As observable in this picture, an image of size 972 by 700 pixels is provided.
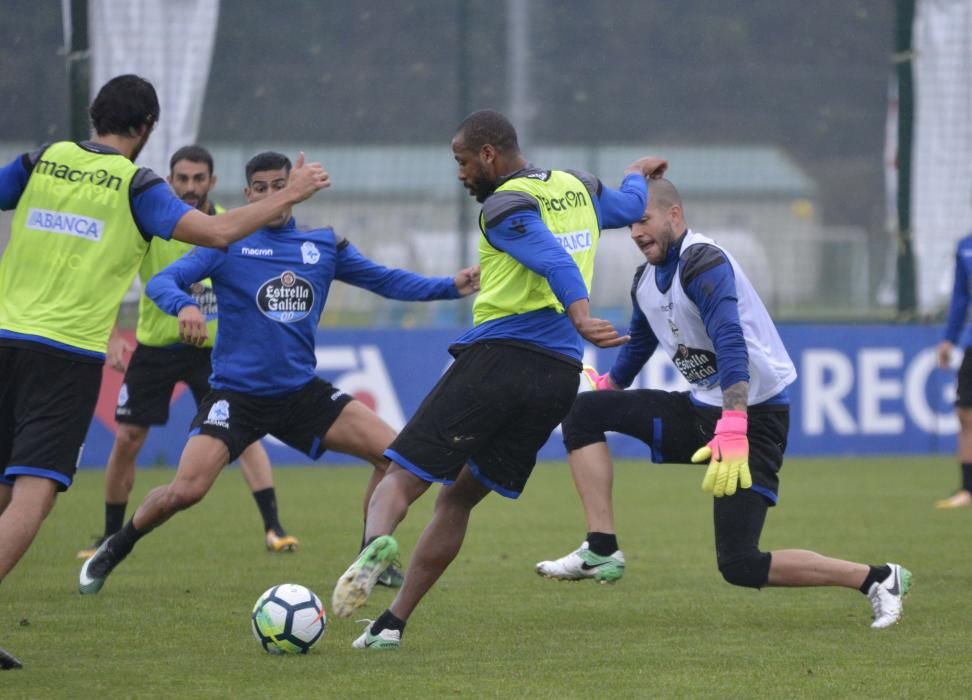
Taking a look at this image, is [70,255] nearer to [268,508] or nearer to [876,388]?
[268,508]

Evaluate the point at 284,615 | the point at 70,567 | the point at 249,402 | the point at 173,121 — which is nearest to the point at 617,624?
the point at 284,615

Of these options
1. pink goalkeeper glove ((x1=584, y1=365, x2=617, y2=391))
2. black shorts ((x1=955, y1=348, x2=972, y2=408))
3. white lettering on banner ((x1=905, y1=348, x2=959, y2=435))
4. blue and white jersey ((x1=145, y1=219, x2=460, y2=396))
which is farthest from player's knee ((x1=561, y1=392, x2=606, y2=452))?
white lettering on banner ((x1=905, y1=348, x2=959, y2=435))

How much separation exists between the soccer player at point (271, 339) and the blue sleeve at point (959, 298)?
5.82 metres

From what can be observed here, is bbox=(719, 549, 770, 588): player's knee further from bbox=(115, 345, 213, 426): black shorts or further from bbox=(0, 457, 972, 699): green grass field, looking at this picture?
bbox=(115, 345, 213, 426): black shorts

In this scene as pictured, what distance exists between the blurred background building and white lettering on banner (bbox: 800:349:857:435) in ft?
2.42

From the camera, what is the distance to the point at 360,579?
5668 millimetres

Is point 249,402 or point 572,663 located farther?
point 249,402

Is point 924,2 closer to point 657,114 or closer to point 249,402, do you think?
point 657,114

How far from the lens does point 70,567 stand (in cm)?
889

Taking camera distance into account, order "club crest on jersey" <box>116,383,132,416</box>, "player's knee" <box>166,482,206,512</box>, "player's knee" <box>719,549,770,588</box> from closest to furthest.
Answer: "player's knee" <box>719,549,770,588</box>, "player's knee" <box>166,482,206,512</box>, "club crest on jersey" <box>116,383,132,416</box>

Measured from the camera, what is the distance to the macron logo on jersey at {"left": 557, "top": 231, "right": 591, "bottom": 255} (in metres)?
6.38

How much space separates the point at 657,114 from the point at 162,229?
1278 centimetres

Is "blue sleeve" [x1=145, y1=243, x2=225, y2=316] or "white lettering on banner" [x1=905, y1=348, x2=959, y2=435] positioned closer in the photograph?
"blue sleeve" [x1=145, y1=243, x2=225, y2=316]

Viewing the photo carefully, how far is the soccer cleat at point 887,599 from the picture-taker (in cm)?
676
